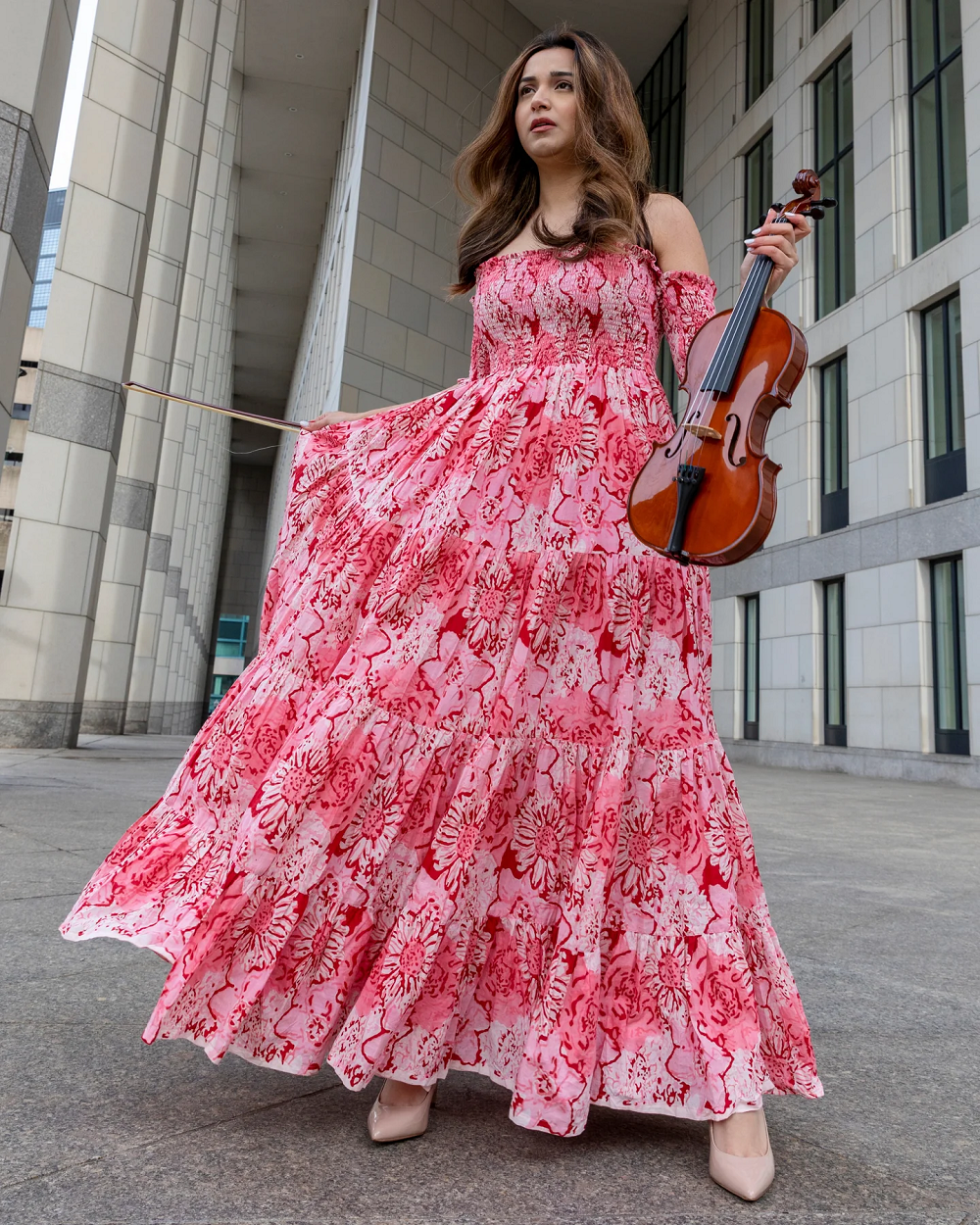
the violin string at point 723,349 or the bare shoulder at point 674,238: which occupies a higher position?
the bare shoulder at point 674,238

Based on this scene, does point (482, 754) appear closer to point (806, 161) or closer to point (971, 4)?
point (971, 4)

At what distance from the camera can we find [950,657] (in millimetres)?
12352

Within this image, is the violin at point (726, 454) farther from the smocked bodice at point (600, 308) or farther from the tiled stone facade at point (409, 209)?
the tiled stone facade at point (409, 209)

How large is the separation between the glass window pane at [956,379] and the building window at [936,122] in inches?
49.6

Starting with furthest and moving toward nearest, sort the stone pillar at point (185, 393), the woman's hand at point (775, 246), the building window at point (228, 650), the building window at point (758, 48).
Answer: the building window at point (228, 650) → the building window at point (758, 48) → the stone pillar at point (185, 393) → the woman's hand at point (775, 246)

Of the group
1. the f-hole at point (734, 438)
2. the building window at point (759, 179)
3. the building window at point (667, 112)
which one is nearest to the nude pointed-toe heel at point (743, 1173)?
the f-hole at point (734, 438)

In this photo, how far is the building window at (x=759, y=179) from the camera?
17328 mm

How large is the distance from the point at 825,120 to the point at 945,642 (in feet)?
30.4

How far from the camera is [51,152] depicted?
5.75 m

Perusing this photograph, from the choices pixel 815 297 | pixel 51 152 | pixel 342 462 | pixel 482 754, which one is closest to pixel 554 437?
pixel 342 462

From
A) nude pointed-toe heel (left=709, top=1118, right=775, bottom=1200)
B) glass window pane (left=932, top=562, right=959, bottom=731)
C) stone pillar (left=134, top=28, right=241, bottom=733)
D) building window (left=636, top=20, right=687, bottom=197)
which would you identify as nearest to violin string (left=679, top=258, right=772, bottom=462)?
nude pointed-toe heel (left=709, top=1118, right=775, bottom=1200)

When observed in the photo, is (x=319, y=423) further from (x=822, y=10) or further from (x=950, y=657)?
(x=822, y=10)

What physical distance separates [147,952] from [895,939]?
6.66ft

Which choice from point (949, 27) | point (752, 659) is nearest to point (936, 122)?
point (949, 27)
